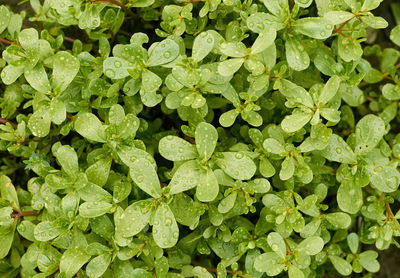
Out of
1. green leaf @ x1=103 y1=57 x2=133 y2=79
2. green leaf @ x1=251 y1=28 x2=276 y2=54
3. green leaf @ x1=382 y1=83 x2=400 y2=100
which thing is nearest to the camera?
green leaf @ x1=251 y1=28 x2=276 y2=54

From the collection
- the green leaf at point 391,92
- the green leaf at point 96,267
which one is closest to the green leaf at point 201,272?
the green leaf at point 96,267

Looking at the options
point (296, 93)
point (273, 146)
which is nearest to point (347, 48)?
point (296, 93)

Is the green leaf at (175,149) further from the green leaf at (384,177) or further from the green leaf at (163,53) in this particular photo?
the green leaf at (384,177)

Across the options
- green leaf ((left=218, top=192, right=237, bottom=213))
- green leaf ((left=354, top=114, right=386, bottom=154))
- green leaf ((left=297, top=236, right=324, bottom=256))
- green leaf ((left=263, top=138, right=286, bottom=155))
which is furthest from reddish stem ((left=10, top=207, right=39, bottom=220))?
green leaf ((left=354, top=114, right=386, bottom=154))

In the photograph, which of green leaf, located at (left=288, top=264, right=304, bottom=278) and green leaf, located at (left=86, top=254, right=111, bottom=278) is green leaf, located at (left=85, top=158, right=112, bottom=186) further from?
green leaf, located at (left=288, top=264, right=304, bottom=278)

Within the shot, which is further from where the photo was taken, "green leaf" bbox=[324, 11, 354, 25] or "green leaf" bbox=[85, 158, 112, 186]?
"green leaf" bbox=[85, 158, 112, 186]

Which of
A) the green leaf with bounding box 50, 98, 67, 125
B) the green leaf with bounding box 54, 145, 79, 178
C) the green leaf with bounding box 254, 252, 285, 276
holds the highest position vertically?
the green leaf with bounding box 50, 98, 67, 125

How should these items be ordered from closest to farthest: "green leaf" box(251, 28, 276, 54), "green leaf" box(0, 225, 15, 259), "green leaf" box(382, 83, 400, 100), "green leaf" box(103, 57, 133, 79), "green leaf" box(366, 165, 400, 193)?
"green leaf" box(251, 28, 276, 54) < "green leaf" box(103, 57, 133, 79) < "green leaf" box(366, 165, 400, 193) < "green leaf" box(0, 225, 15, 259) < "green leaf" box(382, 83, 400, 100)
